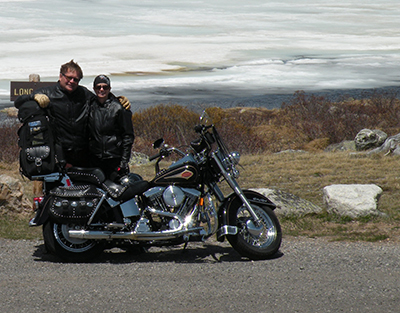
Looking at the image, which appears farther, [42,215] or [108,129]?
[108,129]

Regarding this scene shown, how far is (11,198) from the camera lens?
7.59 metres

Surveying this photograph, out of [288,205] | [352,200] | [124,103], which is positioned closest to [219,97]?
[288,205]

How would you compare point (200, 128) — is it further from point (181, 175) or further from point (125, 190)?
point (125, 190)

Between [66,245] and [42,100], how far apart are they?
58.0 inches

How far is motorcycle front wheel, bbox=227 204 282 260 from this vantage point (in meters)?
5.59

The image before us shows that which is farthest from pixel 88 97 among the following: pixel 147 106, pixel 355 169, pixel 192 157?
pixel 147 106

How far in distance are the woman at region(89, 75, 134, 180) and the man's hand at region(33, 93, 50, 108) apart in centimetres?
50

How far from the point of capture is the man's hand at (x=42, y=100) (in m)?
5.56

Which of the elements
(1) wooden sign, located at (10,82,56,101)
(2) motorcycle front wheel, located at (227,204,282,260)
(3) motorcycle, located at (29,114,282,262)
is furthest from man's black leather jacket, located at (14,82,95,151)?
(1) wooden sign, located at (10,82,56,101)

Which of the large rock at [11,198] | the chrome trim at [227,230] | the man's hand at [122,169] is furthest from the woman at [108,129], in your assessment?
the large rock at [11,198]

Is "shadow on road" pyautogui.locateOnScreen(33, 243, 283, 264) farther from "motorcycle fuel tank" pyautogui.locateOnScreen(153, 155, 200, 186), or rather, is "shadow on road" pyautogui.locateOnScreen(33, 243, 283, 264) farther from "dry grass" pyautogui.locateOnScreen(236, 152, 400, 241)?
"dry grass" pyautogui.locateOnScreen(236, 152, 400, 241)

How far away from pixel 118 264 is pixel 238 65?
1006 inches

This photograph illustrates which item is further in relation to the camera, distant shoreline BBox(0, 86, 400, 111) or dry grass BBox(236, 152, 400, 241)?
distant shoreline BBox(0, 86, 400, 111)

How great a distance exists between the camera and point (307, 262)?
5.57 metres
